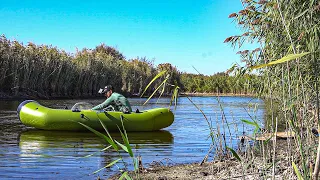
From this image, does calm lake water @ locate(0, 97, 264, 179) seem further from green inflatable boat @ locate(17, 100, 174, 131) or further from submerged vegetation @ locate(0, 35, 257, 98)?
submerged vegetation @ locate(0, 35, 257, 98)

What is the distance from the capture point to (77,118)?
376 inches

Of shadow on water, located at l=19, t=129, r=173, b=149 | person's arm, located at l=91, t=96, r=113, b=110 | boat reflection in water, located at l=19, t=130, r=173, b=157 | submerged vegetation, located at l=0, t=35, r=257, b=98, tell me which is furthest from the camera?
submerged vegetation, located at l=0, t=35, r=257, b=98

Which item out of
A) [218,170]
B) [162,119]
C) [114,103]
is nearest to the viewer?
[218,170]

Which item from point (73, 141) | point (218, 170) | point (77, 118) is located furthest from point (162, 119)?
point (218, 170)

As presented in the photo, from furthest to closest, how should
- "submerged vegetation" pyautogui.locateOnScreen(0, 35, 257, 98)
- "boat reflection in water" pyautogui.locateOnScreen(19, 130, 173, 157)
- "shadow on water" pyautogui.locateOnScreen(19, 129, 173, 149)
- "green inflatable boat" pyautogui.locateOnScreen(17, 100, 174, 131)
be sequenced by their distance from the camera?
"submerged vegetation" pyautogui.locateOnScreen(0, 35, 257, 98), "green inflatable boat" pyautogui.locateOnScreen(17, 100, 174, 131), "shadow on water" pyautogui.locateOnScreen(19, 129, 173, 149), "boat reflection in water" pyautogui.locateOnScreen(19, 130, 173, 157)

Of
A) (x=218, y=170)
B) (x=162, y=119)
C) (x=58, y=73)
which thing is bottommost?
(x=218, y=170)

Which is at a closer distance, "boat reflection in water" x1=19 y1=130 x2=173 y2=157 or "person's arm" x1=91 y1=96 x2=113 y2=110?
"boat reflection in water" x1=19 y1=130 x2=173 y2=157

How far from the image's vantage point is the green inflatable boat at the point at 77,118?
959 centimetres

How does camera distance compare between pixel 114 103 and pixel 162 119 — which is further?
pixel 162 119

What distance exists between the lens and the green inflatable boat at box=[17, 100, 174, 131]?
31.4 feet

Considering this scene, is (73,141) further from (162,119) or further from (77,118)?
(162,119)

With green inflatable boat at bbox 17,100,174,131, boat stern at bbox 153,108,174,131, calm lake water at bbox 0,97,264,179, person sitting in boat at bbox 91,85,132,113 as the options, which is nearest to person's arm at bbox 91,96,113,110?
person sitting in boat at bbox 91,85,132,113

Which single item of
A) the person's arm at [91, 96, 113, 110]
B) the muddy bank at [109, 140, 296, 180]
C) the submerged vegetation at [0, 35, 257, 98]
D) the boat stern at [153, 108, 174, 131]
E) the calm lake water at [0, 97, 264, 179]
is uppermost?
the submerged vegetation at [0, 35, 257, 98]

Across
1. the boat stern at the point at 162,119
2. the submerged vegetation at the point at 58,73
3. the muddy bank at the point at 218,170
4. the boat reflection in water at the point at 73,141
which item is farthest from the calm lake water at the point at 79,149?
the submerged vegetation at the point at 58,73
